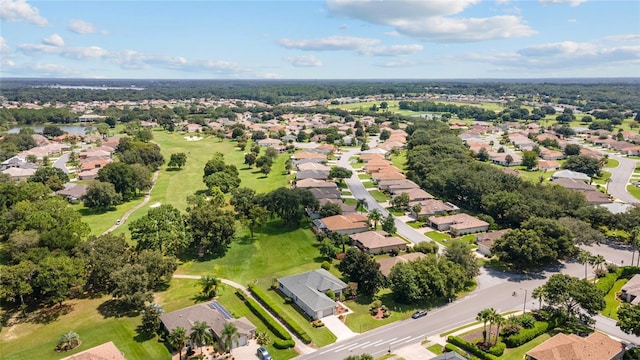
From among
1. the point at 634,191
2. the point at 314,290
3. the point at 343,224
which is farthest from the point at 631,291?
the point at 634,191

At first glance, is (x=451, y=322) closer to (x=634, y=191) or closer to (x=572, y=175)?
(x=634, y=191)

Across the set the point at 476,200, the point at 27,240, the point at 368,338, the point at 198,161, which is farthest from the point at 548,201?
the point at 198,161

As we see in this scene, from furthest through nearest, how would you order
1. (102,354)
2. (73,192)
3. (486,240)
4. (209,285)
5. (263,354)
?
(73,192), (486,240), (209,285), (263,354), (102,354)

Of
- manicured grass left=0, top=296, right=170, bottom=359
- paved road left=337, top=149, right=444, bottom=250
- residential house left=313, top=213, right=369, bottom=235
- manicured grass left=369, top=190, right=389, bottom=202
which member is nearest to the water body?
paved road left=337, top=149, right=444, bottom=250

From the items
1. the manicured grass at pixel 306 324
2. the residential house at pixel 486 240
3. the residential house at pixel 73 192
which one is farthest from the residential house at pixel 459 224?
the residential house at pixel 73 192

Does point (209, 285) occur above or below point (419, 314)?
above

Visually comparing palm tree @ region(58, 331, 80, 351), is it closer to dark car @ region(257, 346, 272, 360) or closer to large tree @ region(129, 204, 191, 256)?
large tree @ region(129, 204, 191, 256)

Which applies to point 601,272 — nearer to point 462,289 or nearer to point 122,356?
point 462,289
